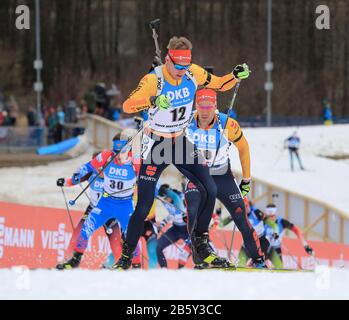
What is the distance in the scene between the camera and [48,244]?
14.2m

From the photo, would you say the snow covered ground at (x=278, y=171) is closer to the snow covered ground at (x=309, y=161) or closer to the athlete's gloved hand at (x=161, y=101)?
the snow covered ground at (x=309, y=161)

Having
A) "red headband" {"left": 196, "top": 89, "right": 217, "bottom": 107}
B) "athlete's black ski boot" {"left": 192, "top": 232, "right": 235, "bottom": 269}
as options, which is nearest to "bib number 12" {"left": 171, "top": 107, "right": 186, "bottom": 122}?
"red headband" {"left": 196, "top": 89, "right": 217, "bottom": 107}

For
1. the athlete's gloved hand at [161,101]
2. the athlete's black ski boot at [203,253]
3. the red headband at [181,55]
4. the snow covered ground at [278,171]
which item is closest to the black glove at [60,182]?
the athlete's black ski boot at [203,253]

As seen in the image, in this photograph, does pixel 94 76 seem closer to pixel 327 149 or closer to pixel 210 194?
pixel 210 194

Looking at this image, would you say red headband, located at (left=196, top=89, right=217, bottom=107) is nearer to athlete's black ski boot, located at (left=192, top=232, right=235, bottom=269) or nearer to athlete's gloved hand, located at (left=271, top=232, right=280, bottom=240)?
athlete's black ski boot, located at (left=192, top=232, right=235, bottom=269)

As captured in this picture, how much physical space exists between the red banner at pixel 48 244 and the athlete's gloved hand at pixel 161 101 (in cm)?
686

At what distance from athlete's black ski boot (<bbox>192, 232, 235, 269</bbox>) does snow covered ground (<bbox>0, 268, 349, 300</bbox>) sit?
0.22m

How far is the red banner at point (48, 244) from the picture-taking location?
1402 centimetres

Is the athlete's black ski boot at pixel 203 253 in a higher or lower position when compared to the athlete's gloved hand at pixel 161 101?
lower

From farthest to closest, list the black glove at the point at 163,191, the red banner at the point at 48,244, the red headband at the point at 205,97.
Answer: the red banner at the point at 48,244 < the black glove at the point at 163,191 < the red headband at the point at 205,97

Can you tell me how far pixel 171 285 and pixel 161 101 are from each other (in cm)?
135

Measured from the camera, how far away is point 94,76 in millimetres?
17484
